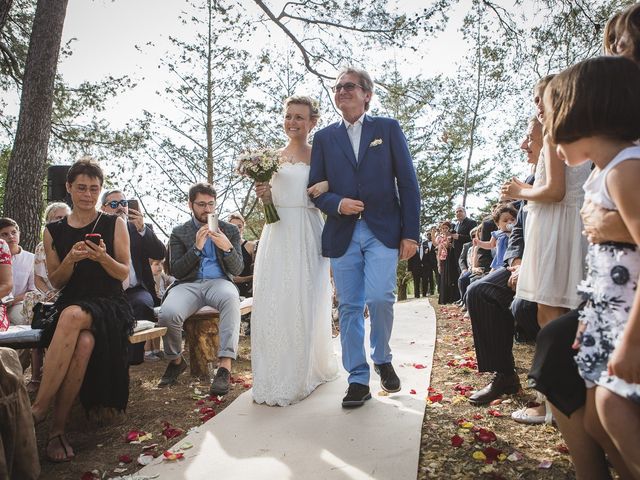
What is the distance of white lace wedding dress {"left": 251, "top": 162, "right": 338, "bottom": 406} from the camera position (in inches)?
144

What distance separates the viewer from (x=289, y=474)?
7.86ft

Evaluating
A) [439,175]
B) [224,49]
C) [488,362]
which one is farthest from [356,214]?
[439,175]

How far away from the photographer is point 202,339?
474cm

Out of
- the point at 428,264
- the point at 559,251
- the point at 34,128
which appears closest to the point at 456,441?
the point at 559,251

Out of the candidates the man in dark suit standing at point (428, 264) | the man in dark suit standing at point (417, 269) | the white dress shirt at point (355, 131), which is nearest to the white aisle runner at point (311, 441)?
the white dress shirt at point (355, 131)

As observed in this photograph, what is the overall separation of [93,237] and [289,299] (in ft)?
4.82

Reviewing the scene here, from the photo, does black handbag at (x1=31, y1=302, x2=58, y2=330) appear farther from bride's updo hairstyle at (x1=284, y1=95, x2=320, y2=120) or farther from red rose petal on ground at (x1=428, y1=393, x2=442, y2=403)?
red rose petal on ground at (x1=428, y1=393, x2=442, y2=403)

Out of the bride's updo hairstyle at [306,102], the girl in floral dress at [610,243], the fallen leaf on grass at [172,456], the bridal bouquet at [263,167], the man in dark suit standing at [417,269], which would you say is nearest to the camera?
the girl in floral dress at [610,243]

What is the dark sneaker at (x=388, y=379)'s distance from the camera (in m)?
3.44

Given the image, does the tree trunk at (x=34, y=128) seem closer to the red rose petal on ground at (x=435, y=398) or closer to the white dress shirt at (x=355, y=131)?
the white dress shirt at (x=355, y=131)

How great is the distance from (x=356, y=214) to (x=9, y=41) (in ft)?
33.1

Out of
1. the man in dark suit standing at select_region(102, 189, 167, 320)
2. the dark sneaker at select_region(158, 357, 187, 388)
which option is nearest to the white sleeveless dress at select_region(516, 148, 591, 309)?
the dark sneaker at select_region(158, 357, 187, 388)

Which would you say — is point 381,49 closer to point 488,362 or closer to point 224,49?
point 224,49

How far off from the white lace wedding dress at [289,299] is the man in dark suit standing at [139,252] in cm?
174
